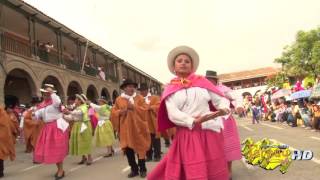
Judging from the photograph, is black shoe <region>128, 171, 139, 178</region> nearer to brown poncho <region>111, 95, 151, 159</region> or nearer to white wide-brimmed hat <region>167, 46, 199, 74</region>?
brown poncho <region>111, 95, 151, 159</region>

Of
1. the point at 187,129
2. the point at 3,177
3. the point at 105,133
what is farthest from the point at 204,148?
the point at 105,133

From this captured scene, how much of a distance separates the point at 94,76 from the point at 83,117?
2211 cm

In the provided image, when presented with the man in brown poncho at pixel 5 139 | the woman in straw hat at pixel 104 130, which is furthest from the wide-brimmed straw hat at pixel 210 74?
the woman in straw hat at pixel 104 130

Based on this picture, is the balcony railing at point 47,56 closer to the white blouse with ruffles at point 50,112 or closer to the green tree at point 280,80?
the white blouse with ruffles at point 50,112

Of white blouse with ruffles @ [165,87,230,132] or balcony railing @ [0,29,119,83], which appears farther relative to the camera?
balcony railing @ [0,29,119,83]

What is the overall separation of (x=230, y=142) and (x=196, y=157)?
9.07 feet

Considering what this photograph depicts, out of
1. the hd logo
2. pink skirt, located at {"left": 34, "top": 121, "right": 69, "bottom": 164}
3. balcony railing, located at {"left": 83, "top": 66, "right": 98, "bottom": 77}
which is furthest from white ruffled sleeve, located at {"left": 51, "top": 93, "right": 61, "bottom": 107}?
balcony railing, located at {"left": 83, "top": 66, "right": 98, "bottom": 77}

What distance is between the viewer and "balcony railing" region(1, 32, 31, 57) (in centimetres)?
1920

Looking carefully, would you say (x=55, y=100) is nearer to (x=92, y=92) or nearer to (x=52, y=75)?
(x=52, y=75)

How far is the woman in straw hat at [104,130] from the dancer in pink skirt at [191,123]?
27.8 feet

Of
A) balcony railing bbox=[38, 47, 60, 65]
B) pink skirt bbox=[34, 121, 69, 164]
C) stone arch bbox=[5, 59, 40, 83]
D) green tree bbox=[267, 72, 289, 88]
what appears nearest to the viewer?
pink skirt bbox=[34, 121, 69, 164]

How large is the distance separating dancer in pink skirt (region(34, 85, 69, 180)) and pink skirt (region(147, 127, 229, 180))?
16.8 feet

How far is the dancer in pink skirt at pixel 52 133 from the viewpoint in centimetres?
899

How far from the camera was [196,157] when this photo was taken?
415cm
